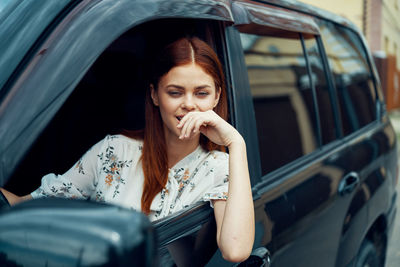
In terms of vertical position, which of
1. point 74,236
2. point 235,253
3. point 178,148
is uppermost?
point 74,236

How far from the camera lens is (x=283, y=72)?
2.29 m

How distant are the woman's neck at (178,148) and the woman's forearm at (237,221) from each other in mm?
320

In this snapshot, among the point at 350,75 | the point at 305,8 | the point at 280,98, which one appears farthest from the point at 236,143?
the point at 350,75

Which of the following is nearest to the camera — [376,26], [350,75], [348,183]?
[348,183]

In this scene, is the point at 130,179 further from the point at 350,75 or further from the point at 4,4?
the point at 350,75

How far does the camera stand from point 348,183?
2363 mm

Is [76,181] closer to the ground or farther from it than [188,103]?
closer to the ground

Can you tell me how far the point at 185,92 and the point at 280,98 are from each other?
703mm

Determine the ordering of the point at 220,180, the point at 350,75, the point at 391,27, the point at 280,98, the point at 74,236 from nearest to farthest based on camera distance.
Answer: the point at 74,236, the point at 220,180, the point at 280,98, the point at 350,75, the point at 391,27

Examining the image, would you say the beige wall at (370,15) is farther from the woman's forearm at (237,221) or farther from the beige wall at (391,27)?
the woman's forearm at (237,221)

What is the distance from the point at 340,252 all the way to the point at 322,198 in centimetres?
33

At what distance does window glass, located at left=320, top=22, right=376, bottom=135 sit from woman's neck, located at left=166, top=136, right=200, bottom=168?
49.9 inches

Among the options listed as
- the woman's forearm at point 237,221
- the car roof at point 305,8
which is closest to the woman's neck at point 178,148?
the woman's forearm at point 237,221

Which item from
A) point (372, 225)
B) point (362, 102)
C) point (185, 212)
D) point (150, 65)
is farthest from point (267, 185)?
point (362, 102)
